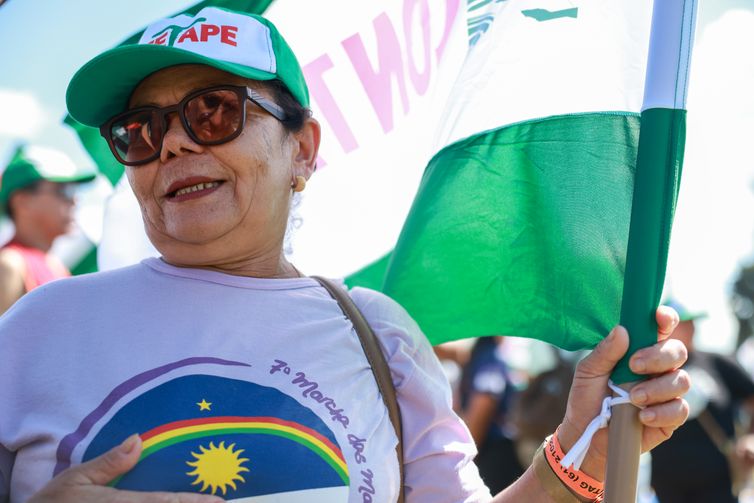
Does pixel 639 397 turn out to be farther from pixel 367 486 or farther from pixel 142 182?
pixel 142 182

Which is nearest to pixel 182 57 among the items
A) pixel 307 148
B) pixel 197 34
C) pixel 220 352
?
pixel 197 34

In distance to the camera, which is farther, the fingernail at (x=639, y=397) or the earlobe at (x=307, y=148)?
the earlobe at (x=307, y=148)

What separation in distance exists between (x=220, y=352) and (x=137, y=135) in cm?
53

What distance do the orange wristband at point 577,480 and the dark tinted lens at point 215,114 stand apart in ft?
3.13

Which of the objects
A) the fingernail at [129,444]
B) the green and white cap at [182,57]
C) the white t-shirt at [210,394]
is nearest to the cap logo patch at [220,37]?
the green and white cap at [182,57]

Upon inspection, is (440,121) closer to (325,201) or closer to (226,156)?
(325,201)

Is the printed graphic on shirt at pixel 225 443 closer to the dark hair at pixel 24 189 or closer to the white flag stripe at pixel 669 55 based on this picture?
the white flag stripe at pixel 669 55

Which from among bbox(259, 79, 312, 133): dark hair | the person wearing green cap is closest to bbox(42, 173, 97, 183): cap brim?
the person wearing green cap

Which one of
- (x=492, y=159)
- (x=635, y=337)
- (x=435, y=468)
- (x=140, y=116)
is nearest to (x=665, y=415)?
(x=635, y=337)

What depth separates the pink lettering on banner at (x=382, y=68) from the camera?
105 inches

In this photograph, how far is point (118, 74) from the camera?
2021 mm

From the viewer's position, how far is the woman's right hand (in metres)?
1.58

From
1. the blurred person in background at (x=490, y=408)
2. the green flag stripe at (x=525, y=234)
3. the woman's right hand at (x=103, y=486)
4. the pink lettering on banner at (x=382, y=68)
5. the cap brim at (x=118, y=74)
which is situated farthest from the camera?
the blurred person in background at (x=490, y=408)

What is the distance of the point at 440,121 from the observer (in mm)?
2531
